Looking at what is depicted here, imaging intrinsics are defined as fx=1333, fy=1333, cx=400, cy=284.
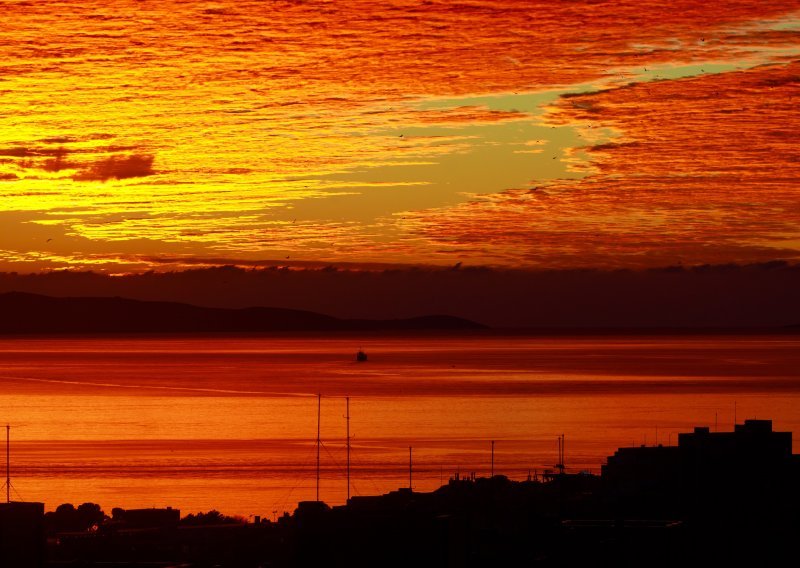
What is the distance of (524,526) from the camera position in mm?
39938

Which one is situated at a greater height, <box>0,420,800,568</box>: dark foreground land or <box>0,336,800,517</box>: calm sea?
<box>0,336,800,517</box>: calm sea

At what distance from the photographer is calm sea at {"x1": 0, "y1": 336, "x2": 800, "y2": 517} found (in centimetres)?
6912

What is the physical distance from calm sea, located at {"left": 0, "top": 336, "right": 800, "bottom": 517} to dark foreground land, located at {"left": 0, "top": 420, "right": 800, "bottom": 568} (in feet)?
47.8

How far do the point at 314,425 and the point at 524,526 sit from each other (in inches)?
2577

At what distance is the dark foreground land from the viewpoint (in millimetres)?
33000

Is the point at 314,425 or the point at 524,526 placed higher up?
the point at 314,425

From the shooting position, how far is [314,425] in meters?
104

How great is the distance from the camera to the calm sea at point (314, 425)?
2721 inches

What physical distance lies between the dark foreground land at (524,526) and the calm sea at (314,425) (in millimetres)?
14569

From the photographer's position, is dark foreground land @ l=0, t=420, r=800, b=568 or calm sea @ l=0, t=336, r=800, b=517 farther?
calm sea @ l=0, t=336, r=800, b=517

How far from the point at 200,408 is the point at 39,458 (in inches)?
1568

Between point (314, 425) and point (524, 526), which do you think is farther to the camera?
point (314, 425)

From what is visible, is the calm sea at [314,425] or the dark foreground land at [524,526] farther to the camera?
the calm sea at [314,425]

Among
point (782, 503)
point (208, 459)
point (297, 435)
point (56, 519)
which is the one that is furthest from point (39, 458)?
point (782, 503)
